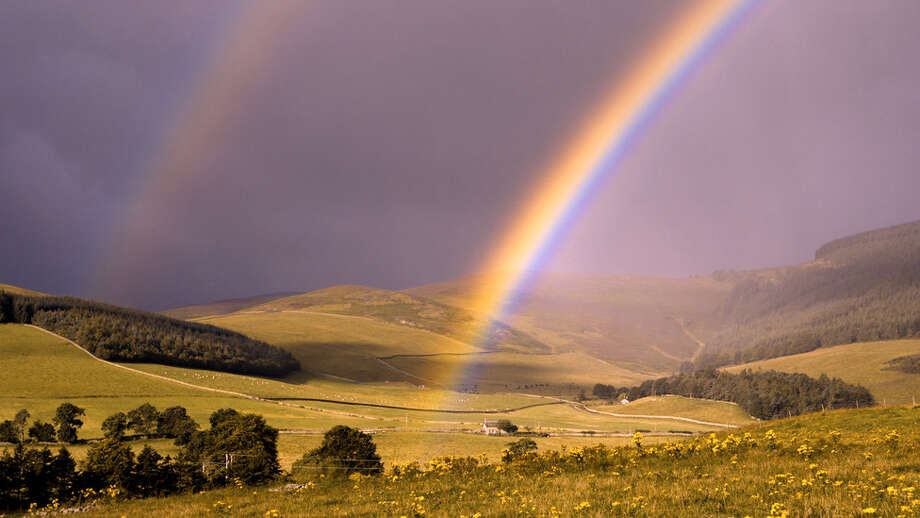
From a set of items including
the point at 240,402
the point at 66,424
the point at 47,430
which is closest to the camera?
the point at 47,430

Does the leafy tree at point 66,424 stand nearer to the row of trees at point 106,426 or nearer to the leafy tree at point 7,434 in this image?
the row of trees at point 106,426

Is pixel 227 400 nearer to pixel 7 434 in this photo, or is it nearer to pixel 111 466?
pixel 7 434

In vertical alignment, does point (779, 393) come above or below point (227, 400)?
above

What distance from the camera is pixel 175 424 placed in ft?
290

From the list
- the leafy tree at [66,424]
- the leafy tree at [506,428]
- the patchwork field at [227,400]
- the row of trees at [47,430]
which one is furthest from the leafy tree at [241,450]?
the leafy tree at [506,428]

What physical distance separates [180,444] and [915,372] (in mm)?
207039

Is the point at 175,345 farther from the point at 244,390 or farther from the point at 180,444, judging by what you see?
the point at 180,444

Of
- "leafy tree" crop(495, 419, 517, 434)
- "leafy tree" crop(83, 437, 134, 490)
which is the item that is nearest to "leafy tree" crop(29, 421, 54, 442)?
"leafy tree" crop(83, 437, 134, 490)

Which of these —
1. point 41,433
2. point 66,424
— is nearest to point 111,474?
point 66,424

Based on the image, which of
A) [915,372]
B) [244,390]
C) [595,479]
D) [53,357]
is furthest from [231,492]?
[915,372]

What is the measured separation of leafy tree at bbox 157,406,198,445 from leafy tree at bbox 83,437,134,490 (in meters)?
58.5

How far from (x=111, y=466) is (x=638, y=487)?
25.5 meters

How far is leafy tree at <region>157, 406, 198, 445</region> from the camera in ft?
278

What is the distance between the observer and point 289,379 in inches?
7781
